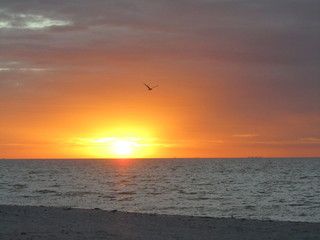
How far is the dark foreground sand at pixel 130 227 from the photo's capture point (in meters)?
20.8

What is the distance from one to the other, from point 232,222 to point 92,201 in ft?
81.9

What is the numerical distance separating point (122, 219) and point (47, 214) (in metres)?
4.25

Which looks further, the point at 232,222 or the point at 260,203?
the point at 260,203

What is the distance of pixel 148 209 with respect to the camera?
40594 millimetres

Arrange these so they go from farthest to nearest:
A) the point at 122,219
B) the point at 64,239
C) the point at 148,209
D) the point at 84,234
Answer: the point at 148,209 → the point at 122,219 → the point at 84,234 → the point at 64,239

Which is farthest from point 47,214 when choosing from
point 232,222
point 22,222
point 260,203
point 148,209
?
point 260,203

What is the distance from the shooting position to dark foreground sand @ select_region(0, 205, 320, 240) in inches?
818

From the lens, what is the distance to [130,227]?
75.9ft

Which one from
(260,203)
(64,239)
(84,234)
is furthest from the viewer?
(260,203)

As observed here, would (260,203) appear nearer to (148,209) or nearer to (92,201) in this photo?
(148,209)

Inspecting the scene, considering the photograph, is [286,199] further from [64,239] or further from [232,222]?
[64,239]

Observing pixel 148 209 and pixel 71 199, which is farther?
pixel 71 199

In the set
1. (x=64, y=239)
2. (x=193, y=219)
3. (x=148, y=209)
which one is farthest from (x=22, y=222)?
(x=148, y=209)

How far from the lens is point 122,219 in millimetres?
25656
